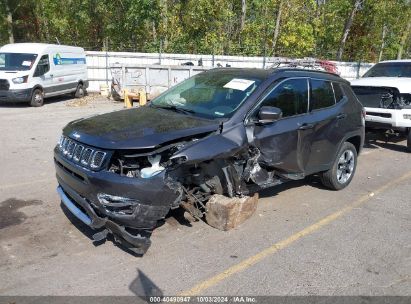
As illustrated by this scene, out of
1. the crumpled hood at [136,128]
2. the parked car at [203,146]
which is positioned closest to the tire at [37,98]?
the parked car at [203,146]

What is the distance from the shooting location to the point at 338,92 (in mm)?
6477

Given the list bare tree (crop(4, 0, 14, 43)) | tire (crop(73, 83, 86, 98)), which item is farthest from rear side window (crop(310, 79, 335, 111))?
bare tree (crop(4, 0, 14, 43))

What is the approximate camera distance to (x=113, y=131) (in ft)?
14.0

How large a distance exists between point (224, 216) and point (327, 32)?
30.2 m

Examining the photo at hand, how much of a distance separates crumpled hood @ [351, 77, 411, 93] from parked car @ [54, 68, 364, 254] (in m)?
3.26

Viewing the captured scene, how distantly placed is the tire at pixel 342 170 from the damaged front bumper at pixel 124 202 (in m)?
2.99

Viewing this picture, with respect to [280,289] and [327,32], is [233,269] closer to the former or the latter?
[280,289]

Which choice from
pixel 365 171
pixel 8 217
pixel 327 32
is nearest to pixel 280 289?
pixel 8 217

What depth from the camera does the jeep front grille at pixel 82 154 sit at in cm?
404

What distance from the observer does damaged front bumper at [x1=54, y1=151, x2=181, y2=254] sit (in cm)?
393

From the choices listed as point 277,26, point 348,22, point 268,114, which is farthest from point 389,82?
point 348,22

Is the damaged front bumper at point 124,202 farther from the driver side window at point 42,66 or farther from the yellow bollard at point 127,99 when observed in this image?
the driver side window at point 42,66

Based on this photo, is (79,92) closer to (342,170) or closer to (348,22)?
(342,170)

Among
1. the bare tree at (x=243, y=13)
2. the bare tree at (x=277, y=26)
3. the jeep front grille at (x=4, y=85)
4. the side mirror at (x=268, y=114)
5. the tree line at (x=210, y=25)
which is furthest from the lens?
the bare tree at (x=277, y=26)
